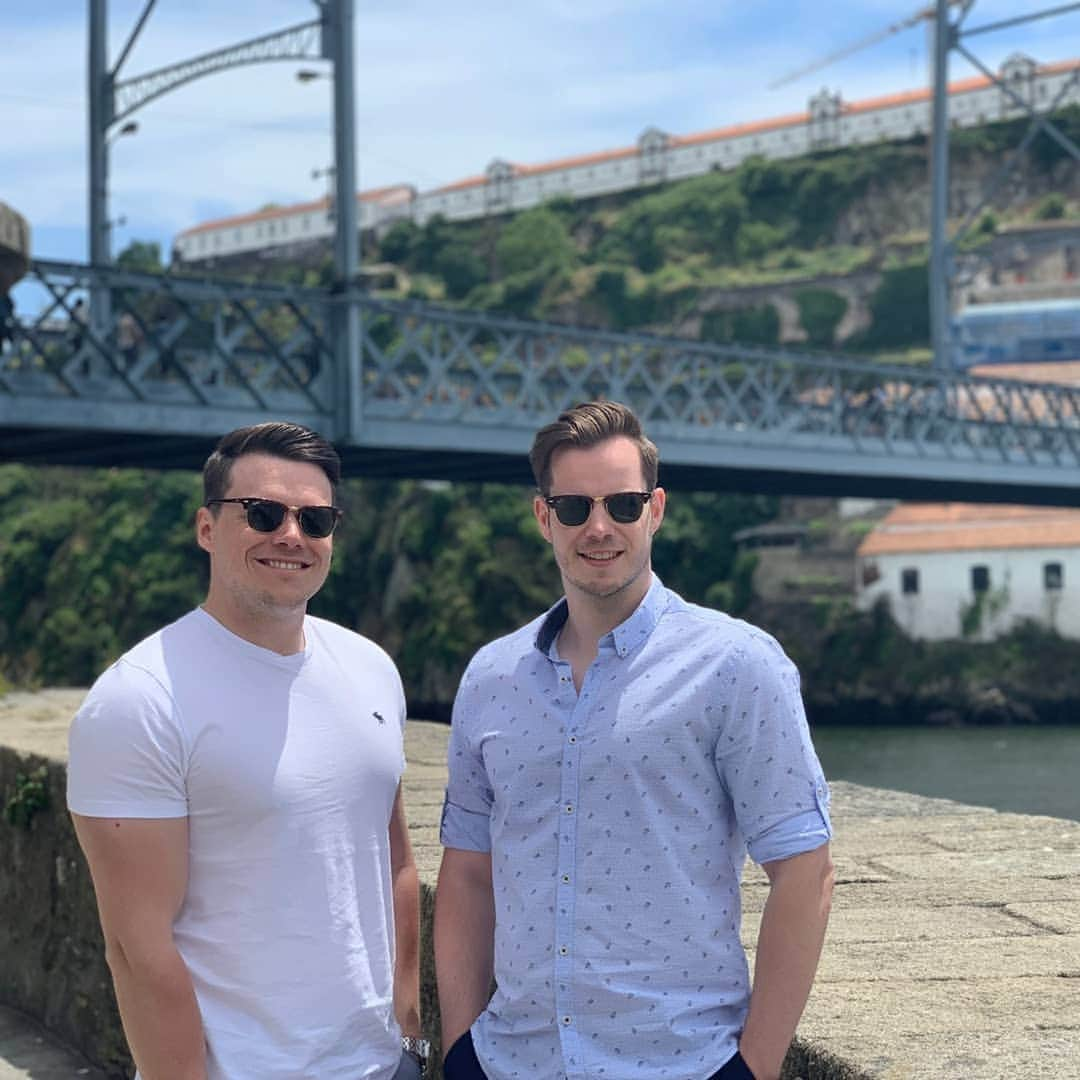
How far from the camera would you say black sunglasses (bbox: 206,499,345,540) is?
2617 mm

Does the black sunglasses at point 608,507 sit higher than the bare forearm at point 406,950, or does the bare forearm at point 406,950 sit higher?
the black sunglasses at point 608,507

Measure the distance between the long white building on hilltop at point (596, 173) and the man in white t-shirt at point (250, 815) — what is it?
93745 mm

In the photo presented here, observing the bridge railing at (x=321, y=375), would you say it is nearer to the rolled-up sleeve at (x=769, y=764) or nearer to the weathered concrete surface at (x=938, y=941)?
the weathered concrete surface at (x=938, y=941)

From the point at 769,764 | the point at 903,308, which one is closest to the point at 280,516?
the point at 769,764

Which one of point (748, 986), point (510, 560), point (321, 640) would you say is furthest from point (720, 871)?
point (510, 560)

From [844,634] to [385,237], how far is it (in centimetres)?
5057

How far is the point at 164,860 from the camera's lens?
7.88 feet

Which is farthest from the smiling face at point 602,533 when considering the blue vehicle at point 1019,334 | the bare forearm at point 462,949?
the blue vehicle at point 1019,334

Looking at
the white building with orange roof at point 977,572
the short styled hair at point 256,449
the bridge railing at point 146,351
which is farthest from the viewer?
the white building with orange roof at point 977,572

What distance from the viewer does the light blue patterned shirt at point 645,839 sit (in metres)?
2.35

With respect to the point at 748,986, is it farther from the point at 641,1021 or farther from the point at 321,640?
the point at 321,640

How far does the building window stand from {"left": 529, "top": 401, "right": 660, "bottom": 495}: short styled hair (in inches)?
1963

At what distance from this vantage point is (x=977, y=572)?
169 feet

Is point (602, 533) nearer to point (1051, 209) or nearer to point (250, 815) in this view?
point (250, 815)
